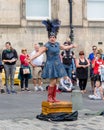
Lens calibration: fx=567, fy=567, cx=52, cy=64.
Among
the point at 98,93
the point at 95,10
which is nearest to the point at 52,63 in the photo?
the point at 98,93

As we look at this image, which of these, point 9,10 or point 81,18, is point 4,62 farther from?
point 81,18

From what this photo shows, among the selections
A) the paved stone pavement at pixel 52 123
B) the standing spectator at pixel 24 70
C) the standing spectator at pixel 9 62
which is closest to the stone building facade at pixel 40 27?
the standing spectator at pixel 24 70

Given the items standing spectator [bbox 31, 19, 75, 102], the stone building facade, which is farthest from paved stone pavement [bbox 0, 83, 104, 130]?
the stone building facade

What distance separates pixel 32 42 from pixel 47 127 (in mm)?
14677

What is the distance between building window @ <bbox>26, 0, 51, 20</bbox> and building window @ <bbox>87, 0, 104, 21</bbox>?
2.16 m

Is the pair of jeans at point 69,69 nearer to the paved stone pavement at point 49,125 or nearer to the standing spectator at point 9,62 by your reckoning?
the standing spectator at point 9,62

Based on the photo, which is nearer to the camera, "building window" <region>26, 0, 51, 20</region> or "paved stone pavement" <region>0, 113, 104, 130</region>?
"paved stone pavement" <region>0, 113, 104, 130</region>

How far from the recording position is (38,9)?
92.3ft

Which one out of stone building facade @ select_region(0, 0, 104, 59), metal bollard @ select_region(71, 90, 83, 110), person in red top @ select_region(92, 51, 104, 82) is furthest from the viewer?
stone building facade @ select_region(0, 0, 104, 59)

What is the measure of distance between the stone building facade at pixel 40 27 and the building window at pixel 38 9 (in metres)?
0.26

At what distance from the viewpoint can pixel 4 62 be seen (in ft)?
67.3

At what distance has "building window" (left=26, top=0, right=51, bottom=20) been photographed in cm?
2788

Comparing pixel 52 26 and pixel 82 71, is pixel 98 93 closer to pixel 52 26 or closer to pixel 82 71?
→ pixel 82 71

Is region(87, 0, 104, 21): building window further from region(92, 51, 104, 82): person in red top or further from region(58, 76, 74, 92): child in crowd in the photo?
region(92, 51, 104, 82): person in red top
